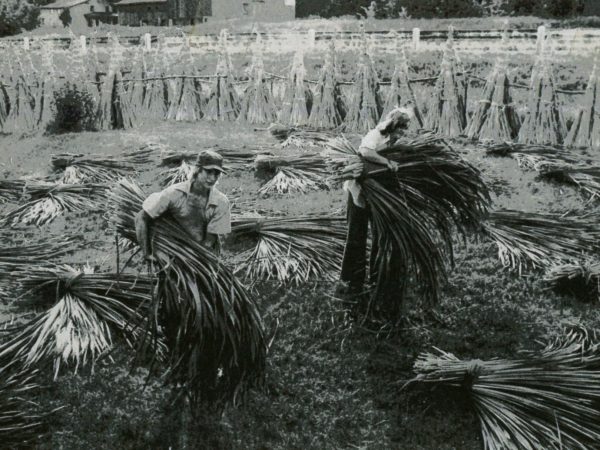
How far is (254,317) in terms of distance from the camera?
128 inches

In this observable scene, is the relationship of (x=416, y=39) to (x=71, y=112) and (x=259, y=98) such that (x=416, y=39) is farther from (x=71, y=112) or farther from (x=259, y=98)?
(x=71, y=112)

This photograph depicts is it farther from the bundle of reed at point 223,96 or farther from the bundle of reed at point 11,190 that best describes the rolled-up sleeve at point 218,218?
the bundle of reed at point 223,96

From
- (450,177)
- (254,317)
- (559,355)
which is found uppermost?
(450,177)

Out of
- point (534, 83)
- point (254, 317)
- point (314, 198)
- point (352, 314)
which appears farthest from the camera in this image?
point (534, 83)

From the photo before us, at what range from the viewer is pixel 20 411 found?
3.40 metres

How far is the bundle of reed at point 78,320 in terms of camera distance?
3955 millimetres

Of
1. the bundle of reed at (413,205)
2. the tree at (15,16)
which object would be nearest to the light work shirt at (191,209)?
the bundle of reed at (413,205)

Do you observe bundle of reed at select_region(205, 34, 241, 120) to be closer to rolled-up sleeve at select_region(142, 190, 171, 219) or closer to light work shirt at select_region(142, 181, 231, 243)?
light work shirt at select_region(142, 181, 231, 243)

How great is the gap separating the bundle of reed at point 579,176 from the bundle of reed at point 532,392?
3426 millimetres

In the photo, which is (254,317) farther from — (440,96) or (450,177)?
(440,96)

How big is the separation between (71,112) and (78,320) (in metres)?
7.72

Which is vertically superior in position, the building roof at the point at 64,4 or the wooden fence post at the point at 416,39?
the building roof at the point at 64,4

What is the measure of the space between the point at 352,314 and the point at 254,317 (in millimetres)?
1498

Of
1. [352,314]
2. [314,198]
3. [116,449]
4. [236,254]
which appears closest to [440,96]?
[314,198]
